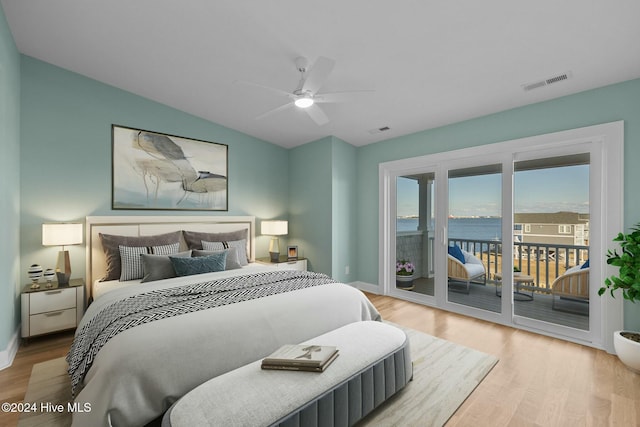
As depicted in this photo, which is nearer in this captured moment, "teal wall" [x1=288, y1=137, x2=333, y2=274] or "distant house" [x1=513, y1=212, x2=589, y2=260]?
"distant house" [x1=513, y1=212, x2=589, y2=260]

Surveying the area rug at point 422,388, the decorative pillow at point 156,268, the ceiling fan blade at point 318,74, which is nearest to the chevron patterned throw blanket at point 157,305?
the area rug at point 422,388

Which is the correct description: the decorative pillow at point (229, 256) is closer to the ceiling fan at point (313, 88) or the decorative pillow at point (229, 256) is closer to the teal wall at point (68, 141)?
the teal wall at point (68, 141)

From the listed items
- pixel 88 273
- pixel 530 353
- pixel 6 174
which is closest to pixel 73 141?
pixel 6 174

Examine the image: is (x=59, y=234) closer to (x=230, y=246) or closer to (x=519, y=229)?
(x=230, y=246)

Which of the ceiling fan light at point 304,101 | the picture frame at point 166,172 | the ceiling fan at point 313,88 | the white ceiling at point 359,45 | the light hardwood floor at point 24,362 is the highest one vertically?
the white ceiling at point 359,45

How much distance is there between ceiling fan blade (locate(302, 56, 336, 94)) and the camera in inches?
82.4

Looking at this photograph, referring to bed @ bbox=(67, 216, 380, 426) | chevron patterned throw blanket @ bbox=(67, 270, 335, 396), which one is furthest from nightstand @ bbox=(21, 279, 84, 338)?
chevron patterned throw blanket @ bbox=(67, 270, 335, 396)

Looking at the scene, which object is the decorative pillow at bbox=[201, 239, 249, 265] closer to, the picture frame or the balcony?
Result: the picture frame

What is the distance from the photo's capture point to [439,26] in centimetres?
222

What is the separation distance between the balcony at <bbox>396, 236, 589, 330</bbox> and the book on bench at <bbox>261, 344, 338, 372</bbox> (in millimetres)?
2718

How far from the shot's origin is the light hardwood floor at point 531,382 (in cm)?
187

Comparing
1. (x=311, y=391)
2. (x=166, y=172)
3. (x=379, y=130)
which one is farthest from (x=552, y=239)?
(x=166, y=172)

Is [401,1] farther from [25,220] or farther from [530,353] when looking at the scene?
[25,220]

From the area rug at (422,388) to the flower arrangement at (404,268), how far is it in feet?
5.49
